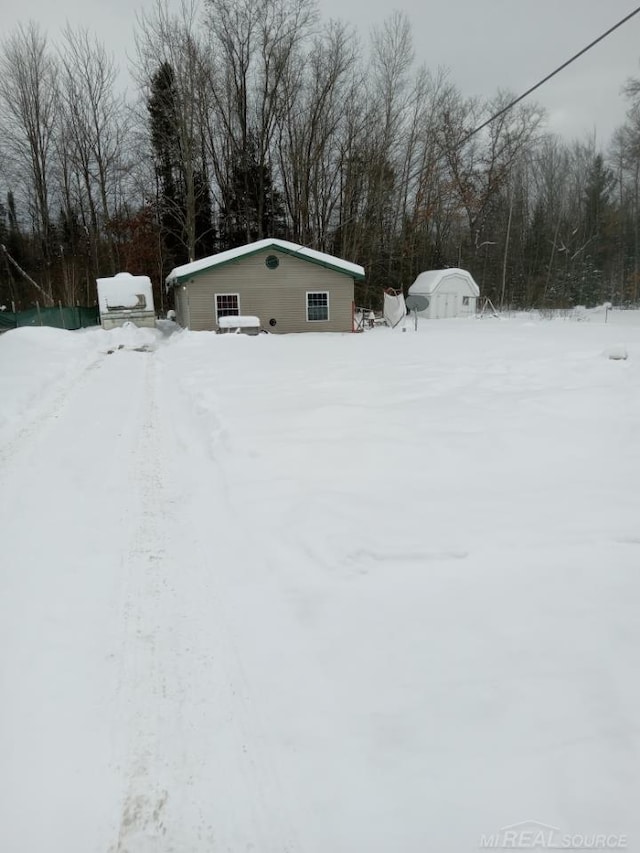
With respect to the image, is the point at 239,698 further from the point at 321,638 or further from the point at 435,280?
the point at 435,280

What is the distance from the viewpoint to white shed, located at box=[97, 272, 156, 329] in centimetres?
1964

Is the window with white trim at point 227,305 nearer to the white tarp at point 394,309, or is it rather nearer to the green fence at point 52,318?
the green fence at point 52,318

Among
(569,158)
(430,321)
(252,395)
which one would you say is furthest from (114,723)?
(569,158)

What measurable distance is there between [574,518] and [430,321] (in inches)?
970

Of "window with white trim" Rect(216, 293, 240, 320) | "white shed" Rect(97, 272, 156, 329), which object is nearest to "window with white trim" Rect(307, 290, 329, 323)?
"window with white trim" Rect(216, 293, 240, 320)

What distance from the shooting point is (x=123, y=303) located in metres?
19.8

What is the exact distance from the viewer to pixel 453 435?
5879 mm

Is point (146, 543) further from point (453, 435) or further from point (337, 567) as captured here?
point (453, 435)

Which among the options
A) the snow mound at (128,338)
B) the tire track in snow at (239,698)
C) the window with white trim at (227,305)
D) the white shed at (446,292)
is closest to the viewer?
the tire track in snow at (239,698)

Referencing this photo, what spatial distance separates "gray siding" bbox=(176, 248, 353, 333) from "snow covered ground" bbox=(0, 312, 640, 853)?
48.2ft

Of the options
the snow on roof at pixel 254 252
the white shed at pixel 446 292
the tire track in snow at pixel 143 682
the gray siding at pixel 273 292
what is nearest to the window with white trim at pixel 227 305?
the gray siding at pixel 273 292

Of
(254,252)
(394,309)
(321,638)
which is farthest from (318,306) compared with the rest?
(321,638)

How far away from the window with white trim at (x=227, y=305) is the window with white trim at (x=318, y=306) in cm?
294

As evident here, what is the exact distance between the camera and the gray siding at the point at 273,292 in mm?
19953
